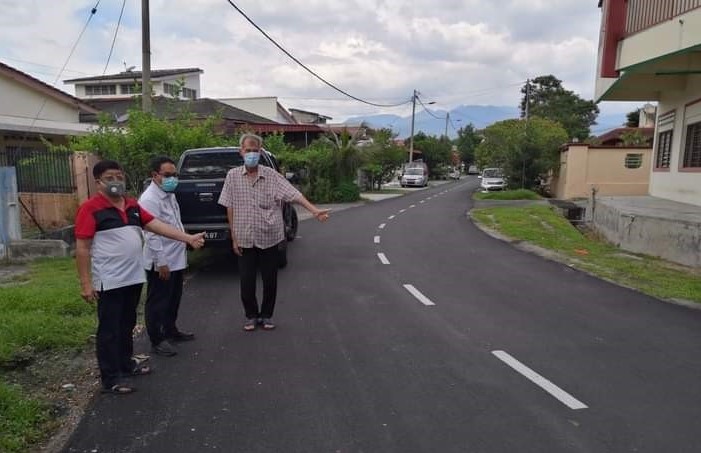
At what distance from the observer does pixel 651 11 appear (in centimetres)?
1355

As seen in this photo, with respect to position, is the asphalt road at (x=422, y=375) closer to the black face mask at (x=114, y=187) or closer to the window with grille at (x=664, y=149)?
the black face mask at (x=114, y=187)

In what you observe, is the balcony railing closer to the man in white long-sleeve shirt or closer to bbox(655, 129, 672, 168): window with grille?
bbox(655, 129, 672, 168): window with grille

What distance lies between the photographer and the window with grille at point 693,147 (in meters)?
17.0

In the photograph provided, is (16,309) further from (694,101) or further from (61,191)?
(694,101)

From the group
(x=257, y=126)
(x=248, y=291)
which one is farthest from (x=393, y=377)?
(x=257, y=126)

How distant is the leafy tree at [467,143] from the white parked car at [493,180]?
5999 centimetres

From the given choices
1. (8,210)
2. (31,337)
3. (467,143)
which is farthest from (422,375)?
(467,143)

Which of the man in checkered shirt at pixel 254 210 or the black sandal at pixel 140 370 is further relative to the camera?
the man in checkered shirt at pixel 254 210

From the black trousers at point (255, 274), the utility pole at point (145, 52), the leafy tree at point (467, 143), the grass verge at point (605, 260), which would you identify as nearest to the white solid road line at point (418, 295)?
the black trousers at point (255, 274)

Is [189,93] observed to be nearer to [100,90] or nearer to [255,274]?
[100,90]

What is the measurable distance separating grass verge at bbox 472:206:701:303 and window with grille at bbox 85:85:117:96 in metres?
34.2

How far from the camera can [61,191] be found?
12.9 metres

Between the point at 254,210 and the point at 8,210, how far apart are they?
6847 mm

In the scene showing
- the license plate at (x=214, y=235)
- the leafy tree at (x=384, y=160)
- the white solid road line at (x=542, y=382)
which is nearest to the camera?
the white solid road line at (x=542, y=382)
